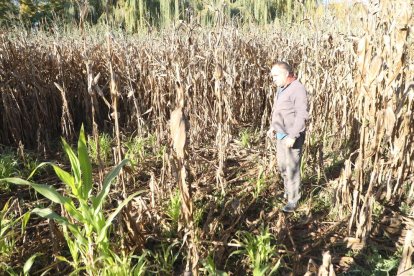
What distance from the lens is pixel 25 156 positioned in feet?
12.1

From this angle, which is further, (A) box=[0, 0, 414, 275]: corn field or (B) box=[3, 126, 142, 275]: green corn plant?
(A) box=[0, 0, 414, 275]: corn field

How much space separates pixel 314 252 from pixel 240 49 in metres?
3.44

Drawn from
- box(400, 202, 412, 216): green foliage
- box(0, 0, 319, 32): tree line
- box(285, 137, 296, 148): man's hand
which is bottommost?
box(400, 202, 412, 216): green foliage

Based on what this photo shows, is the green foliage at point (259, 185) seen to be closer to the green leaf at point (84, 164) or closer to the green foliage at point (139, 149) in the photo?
the green foliage at point (139, 149)

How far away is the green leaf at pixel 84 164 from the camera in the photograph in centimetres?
154

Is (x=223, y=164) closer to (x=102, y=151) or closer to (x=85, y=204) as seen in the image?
(x=102, y=151)

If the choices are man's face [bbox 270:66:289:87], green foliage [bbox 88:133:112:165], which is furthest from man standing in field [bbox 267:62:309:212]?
green foliage [bbox 88:133:112:165]

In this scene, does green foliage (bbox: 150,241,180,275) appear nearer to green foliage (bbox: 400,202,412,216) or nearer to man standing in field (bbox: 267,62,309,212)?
man standing in field (bbox: 267,62,309,212)

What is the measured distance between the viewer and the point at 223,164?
3.14m

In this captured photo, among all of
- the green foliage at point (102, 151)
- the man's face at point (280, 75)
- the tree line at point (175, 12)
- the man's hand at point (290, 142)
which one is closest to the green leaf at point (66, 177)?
the tree line at point (175, 12)

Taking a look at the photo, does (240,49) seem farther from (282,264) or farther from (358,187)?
(282,264)

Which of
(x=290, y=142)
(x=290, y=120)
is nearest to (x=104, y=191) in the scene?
(x=290, y=142)

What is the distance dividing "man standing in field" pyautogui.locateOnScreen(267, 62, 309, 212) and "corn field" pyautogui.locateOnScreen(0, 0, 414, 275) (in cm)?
24

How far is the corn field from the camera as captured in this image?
1834mm
